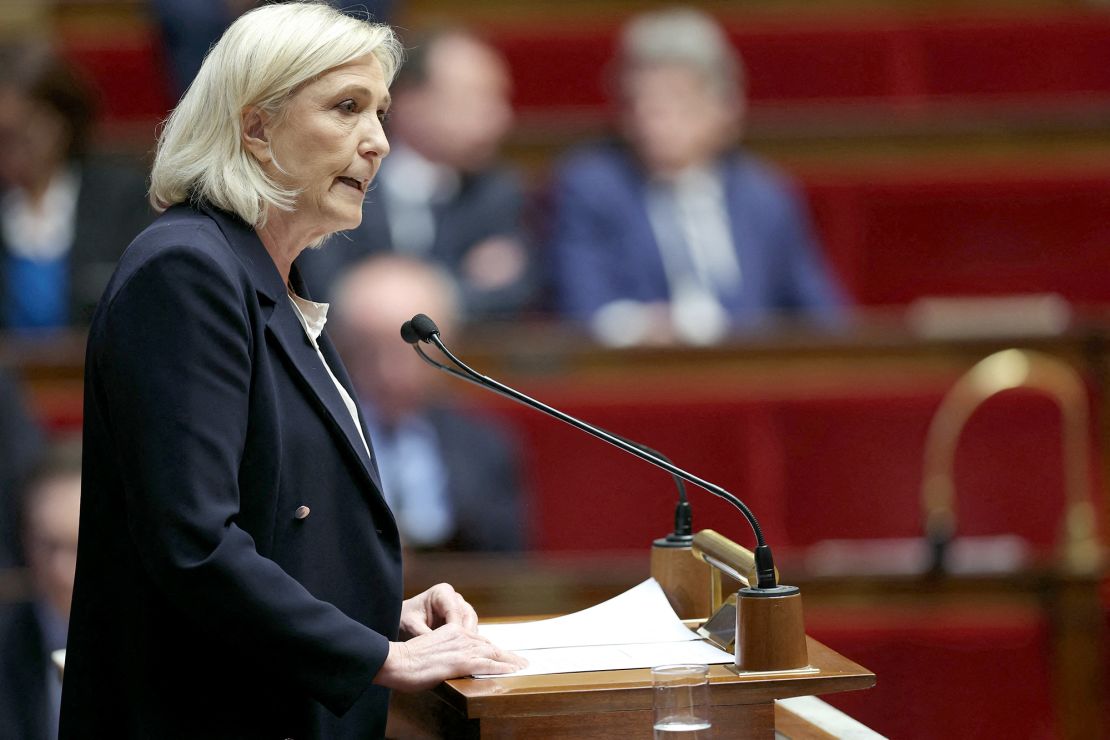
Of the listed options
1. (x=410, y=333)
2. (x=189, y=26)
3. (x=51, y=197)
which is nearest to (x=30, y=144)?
(x=51, y=197)

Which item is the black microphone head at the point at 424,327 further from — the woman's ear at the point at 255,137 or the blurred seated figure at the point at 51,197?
the blurred seated figure at the point at 51,197

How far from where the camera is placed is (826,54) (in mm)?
2672

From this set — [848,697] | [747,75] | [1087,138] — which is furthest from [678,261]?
[848,697]

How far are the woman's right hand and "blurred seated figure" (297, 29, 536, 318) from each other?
1418 millimetres

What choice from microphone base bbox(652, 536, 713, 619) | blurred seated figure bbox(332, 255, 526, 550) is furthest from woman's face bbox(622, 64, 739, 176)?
microphone base bbox(652, 536, 713, 619)

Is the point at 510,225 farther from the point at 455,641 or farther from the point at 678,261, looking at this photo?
the point at 455,641

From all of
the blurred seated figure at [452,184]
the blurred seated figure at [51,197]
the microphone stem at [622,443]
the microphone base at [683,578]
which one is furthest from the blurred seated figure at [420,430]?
the microphone stem at [622,443]

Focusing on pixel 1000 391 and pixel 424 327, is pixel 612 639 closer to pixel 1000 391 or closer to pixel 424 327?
pixel 424 327

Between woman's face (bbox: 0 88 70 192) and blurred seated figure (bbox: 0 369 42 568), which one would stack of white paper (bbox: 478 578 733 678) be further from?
woman's face (bbox: 0 88 70 192)

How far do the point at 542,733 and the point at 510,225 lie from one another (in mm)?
1549

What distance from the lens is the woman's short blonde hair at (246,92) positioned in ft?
2.66

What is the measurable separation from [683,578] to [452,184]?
55.9 inches

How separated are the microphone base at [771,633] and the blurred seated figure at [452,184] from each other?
4.72 ft

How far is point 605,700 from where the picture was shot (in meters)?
0.80
